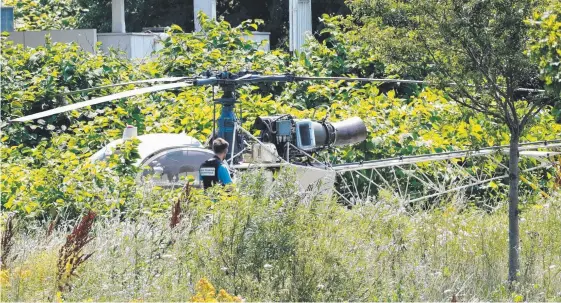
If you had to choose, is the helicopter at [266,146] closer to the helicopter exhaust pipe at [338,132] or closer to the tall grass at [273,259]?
the helicopter exhaust pipe at [338,132]

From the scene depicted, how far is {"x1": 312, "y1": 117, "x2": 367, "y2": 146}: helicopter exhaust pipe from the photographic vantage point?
41.1 feet

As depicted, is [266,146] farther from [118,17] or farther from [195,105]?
[118,17]

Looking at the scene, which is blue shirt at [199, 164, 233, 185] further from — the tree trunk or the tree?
the tree trunk

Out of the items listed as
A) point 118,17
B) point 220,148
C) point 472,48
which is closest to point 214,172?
point 220,148

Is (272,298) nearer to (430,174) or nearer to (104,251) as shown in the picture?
(104,251)

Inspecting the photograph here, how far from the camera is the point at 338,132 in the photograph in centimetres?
1284

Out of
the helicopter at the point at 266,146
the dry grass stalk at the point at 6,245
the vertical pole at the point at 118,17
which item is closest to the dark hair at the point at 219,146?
the helicopter at the point at 266,146

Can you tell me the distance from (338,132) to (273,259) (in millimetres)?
5007

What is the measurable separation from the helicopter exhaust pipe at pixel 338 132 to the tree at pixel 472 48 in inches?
103

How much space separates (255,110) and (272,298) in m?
8.79

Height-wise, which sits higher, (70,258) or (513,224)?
(70,258)

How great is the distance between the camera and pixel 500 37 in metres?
9.27

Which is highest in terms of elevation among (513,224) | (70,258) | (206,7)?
(206,7)

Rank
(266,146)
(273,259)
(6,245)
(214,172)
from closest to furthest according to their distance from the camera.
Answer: (6,245) < (273,259) < (214,172) < (266,146)
